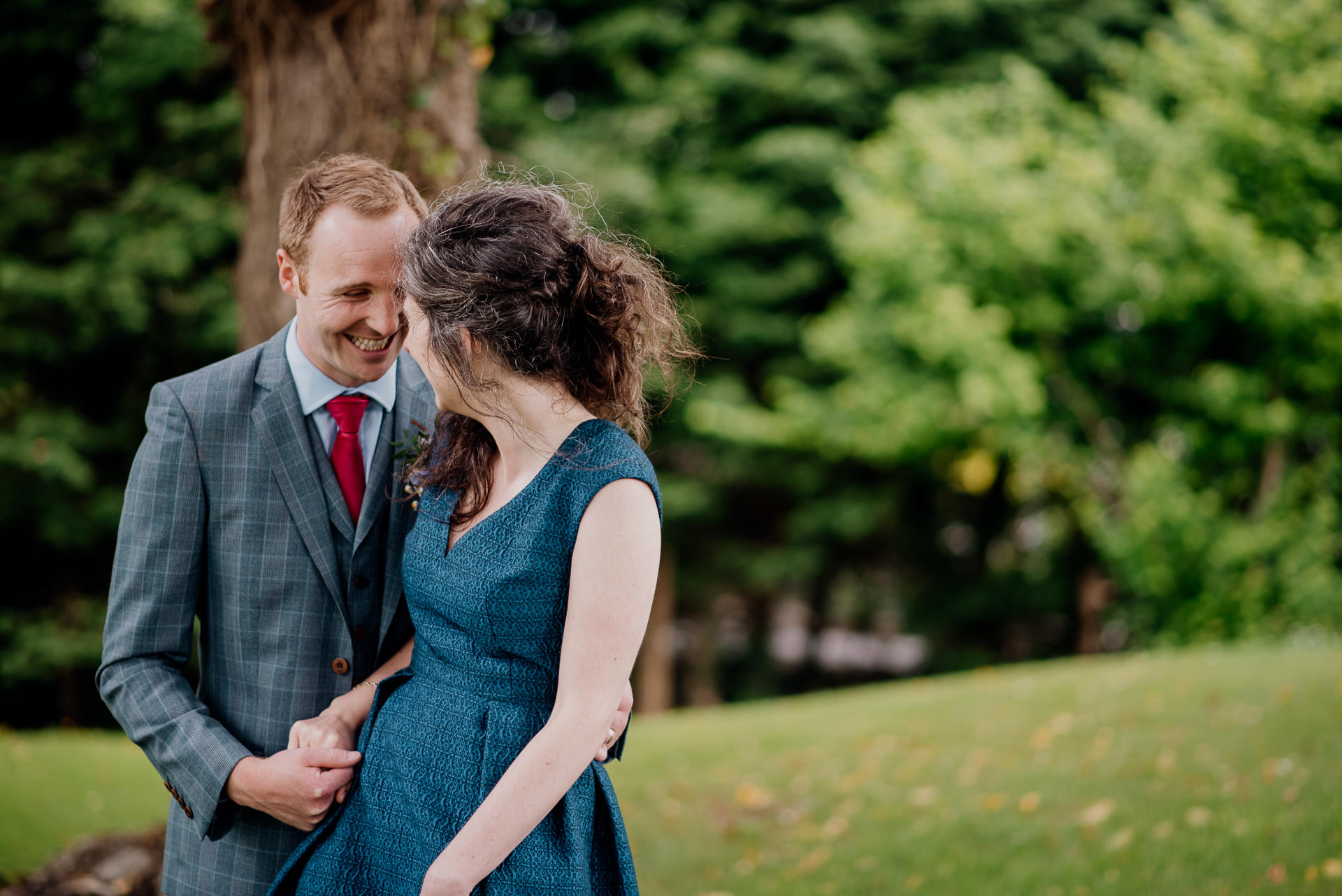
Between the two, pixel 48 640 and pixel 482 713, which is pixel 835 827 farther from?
pixel 48 640

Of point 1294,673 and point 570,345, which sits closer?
point 570,345

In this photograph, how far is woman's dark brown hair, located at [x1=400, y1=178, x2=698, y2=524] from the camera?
5.91 feet

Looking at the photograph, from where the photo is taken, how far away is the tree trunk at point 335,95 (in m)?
3.88

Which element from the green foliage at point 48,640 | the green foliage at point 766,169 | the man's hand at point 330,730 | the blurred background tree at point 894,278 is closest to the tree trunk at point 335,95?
the man's hand at point 330,730

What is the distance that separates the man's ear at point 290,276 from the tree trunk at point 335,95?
1.88 metres

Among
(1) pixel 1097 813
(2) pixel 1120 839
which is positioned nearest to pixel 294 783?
(2) pixel 1120 839

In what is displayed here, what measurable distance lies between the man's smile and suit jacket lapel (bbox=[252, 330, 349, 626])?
0.57ft

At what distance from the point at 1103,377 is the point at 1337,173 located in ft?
11.6

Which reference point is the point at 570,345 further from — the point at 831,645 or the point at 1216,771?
the point at 831,645

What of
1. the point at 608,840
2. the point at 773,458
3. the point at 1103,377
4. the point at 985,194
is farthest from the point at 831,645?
the point at 608,840

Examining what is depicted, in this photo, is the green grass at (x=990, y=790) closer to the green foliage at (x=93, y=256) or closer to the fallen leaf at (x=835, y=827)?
the fallen leaf at (x=835, y=827)

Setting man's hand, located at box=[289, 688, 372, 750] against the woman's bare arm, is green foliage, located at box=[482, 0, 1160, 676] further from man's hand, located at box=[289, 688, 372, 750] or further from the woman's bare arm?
the woman's bare arm

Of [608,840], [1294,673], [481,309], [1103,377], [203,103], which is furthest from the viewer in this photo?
[1103,377]

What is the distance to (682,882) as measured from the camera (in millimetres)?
4848
